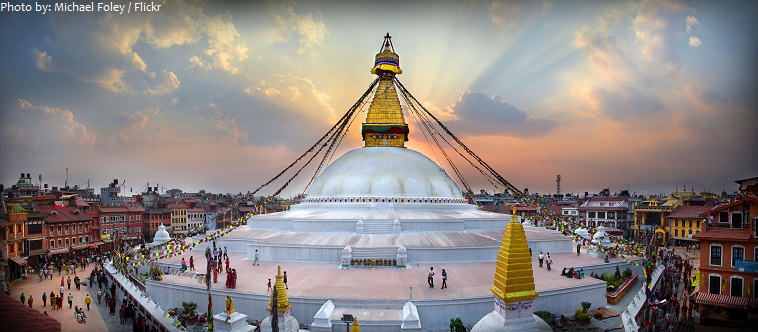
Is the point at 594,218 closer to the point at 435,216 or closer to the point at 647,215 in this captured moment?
the point at 647,215

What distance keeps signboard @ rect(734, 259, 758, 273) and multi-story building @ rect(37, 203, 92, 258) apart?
2829 cm

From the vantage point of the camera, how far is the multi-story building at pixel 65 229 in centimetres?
2266

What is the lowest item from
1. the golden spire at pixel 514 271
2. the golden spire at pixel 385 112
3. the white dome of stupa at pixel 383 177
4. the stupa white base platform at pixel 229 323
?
the stupa white base platform at pixel 229 323

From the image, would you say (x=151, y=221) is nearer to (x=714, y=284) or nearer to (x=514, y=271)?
(x=514, y=271)

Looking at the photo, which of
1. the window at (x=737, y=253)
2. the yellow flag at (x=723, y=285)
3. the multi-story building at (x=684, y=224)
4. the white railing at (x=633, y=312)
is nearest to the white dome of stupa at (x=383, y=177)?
the white railing at (x=633, y=312)

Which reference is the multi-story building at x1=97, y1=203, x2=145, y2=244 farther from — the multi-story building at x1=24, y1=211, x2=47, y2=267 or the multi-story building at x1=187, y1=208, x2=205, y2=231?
the multi-story building at x1=24, y1=211, x2=47, y2=267

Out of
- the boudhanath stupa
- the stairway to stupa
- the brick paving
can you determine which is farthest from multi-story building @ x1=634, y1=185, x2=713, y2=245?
the brick paving

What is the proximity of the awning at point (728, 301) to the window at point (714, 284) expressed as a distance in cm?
20

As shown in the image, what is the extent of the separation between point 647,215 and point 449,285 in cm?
3129

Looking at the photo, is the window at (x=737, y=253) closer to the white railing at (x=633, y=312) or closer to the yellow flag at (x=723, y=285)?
the yellow flag at (x=723, y=285)

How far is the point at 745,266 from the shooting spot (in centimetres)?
1149

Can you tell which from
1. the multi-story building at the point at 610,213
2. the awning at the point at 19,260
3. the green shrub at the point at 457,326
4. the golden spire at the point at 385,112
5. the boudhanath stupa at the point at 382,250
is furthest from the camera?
the multi-story building at the point at 610,213

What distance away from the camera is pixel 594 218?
121 ft

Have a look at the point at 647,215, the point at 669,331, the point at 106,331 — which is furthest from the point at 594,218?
the point at 106,331
